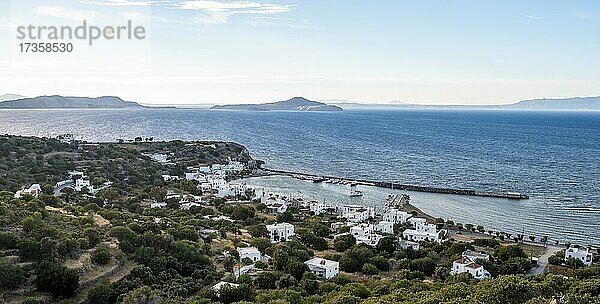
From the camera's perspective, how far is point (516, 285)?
18.4 meters

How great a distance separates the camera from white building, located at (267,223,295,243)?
34.8 metres

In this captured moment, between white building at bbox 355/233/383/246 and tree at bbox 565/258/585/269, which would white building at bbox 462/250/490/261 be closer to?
tree at bbox 565/258/585/269

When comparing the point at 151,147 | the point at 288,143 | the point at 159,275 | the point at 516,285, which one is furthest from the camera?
the point at 288,143

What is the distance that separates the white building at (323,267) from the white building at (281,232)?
22.6 ft

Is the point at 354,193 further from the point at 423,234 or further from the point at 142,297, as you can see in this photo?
the point at 142,297

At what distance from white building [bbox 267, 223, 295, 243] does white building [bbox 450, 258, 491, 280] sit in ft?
36.7

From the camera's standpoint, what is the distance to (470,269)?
27.7 m

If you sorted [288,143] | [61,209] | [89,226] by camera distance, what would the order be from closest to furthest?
[89,226] → [61,209] → [288,143]

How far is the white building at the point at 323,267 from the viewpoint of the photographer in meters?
27.0

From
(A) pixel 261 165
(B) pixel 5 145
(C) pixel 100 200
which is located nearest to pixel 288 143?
(A) pixel 261 165

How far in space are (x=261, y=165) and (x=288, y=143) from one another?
32.4 metres

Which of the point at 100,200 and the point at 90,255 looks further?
the point at 100,200

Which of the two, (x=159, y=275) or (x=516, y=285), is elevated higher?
(x=516, y=285)

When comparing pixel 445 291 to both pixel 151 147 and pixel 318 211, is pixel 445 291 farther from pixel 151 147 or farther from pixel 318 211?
pixel 151 147
